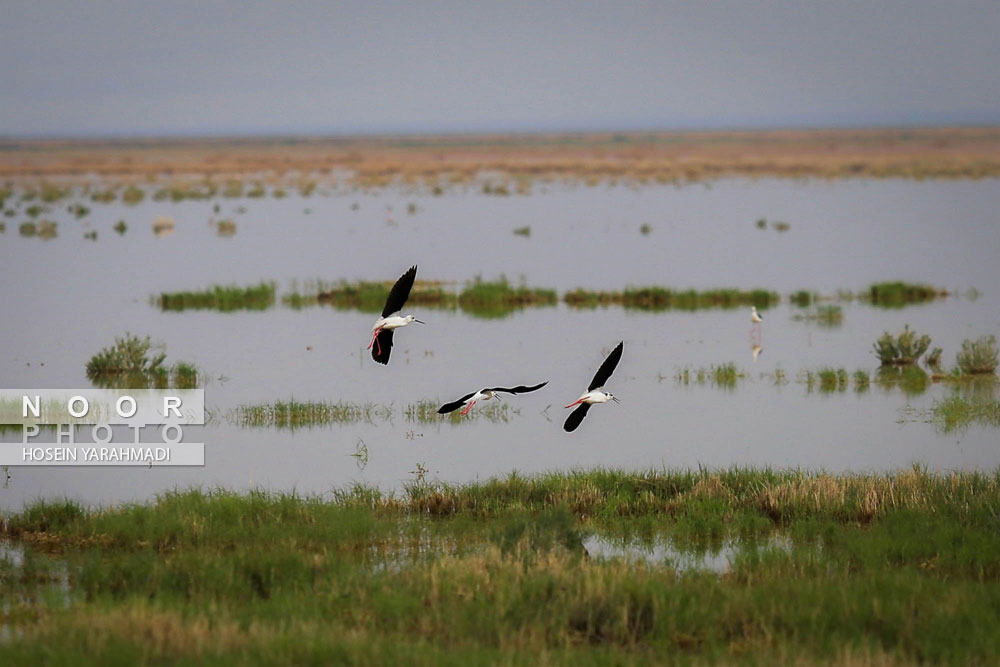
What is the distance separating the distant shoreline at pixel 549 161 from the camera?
94.8 m

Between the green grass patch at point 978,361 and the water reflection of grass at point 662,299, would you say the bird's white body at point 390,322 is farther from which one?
the water reflection of grass at point 662,299

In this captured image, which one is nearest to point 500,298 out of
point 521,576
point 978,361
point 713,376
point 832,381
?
A: point 713,376

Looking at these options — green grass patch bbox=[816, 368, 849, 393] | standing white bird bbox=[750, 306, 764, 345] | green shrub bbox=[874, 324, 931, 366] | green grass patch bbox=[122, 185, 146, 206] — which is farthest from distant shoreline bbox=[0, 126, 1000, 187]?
green grass patch bbox=[816, 368, 849, 393]

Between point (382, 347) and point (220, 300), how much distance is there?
19.6 meters

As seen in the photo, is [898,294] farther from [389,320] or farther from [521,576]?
[521,576]

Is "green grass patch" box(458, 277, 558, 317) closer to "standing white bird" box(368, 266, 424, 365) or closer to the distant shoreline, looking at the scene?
"standing white bird" box(368, 266, 424, 365)

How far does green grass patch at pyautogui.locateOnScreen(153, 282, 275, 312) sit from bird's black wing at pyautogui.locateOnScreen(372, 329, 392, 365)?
1886cm

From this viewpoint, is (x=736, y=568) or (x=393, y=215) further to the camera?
(x=393, y=215)

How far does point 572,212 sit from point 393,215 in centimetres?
800

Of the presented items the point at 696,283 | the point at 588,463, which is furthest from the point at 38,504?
the point at 696,283

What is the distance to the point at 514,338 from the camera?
24984 mm

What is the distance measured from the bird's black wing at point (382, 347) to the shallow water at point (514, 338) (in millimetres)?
2832

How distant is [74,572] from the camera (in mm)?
10031

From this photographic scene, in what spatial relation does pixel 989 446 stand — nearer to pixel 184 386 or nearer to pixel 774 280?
pixel 184 386
